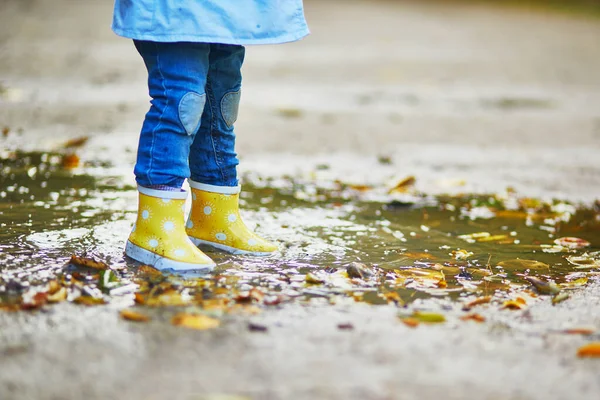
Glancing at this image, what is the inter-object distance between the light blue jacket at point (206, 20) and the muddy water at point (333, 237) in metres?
0.68

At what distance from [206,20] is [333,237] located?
0.97 metres

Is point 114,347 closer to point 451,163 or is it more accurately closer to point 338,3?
point 451,163

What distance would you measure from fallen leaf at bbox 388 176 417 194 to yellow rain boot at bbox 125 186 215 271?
5.46 feet

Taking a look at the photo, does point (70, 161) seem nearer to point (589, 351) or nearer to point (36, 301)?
point (36, 301)

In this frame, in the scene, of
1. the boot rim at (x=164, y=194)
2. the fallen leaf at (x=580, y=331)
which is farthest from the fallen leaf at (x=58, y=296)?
the fallen leaf at (x=580, y=331)

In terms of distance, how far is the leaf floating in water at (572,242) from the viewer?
298cm

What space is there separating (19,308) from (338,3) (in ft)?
47.8

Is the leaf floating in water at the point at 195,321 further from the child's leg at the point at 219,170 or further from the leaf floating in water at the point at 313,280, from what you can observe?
the child's leg at the point at 219,170

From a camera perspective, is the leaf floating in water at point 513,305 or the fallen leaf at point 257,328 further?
the leaf floating in water at point 513,305

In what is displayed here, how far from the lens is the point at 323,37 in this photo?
1079 cm

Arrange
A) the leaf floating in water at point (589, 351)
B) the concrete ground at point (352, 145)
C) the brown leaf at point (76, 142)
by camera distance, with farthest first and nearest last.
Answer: the brown leaf at point (76, 142)
the leaf floating in water at point (589, 351)
the concrete ground at point (352, 145)

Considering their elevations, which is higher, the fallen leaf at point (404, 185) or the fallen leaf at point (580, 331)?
the fallen leaf at point (580, 331)

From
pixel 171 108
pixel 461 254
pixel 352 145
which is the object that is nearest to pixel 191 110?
pixel 171 108

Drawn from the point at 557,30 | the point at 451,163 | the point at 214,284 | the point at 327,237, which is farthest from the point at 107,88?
the point at 557,30
